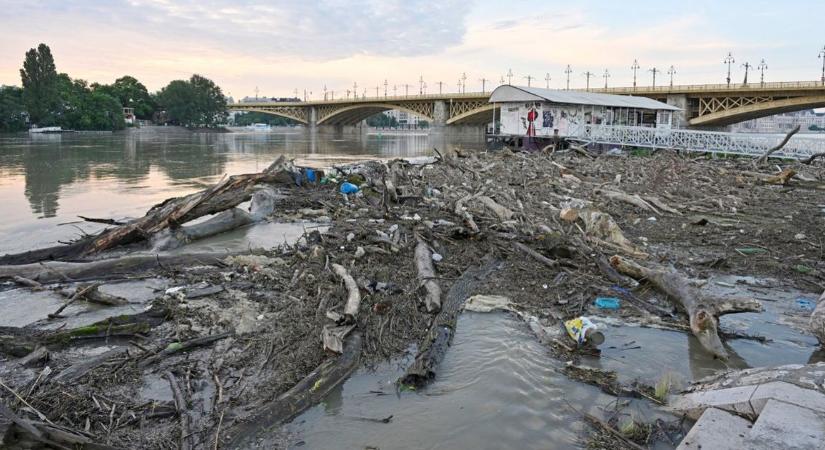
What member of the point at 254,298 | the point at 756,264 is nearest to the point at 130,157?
the point at 254,298

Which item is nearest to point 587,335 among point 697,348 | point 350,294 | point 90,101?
point 697,348

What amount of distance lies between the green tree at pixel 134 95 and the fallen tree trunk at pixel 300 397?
106 meters

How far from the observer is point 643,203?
14.3 m

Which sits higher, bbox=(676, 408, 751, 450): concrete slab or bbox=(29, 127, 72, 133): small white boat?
bbox=(29, 127, 72, 133): small white boat

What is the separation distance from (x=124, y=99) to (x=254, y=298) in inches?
4241

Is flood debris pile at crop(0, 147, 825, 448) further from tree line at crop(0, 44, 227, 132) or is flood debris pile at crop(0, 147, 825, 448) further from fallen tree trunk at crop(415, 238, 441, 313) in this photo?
tree line at crop(0, 44, 227, 132)

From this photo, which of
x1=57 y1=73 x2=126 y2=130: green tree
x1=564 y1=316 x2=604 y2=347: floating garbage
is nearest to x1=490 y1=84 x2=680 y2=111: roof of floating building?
x1=564 y1=316 x2=604 y2=347: floating garbage

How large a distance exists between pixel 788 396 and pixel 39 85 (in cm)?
8642

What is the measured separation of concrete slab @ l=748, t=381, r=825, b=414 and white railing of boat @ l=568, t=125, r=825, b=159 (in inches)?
1074

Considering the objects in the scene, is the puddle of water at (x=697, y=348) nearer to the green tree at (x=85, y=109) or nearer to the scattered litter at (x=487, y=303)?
the scattered litter at (x=487, y=303)

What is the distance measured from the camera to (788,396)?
13.7 ft

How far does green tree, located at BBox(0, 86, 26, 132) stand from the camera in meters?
67.6

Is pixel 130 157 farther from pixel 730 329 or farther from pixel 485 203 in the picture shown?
pixel 730 329

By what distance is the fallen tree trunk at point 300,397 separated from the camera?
171 inches
